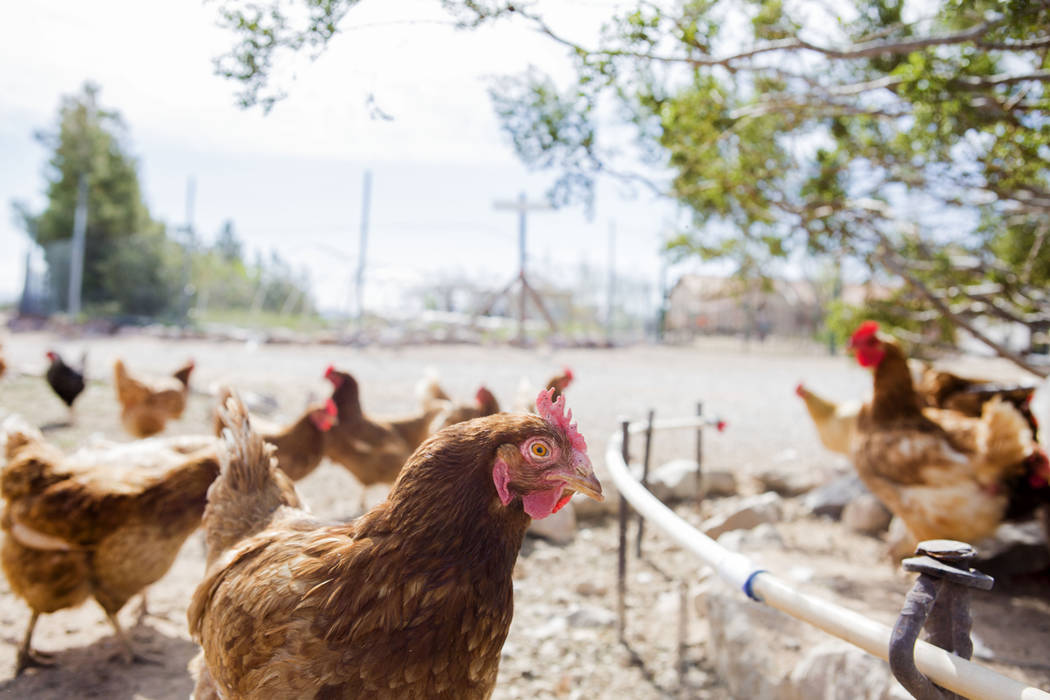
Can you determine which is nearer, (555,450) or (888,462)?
(555,450)

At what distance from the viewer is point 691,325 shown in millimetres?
21500

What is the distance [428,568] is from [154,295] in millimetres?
25476

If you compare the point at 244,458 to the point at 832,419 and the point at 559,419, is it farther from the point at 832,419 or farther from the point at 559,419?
the point at 832,419

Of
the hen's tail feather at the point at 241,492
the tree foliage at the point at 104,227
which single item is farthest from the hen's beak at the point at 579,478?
the tree foliage at the point at 104,227

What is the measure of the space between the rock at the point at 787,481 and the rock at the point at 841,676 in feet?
11.9

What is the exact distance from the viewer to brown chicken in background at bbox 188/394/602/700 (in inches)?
55.7

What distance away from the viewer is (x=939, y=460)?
11.7 ft

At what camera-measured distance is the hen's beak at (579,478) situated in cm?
141

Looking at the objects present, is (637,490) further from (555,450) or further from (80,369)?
(80,369)

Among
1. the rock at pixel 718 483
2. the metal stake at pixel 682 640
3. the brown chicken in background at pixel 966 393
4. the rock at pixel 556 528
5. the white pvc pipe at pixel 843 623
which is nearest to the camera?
the white pvc pipe at pixel 843 623

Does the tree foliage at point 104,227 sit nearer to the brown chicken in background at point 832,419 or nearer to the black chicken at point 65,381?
the black chicken at point 65,381

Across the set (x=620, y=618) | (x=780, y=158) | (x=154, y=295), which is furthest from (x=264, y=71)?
(x=154, y=295)

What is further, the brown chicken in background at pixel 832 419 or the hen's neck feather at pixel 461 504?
the brown chicken in background at pixel 832 419

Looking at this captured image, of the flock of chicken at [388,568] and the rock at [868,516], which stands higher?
the flock of chicken at [388,568]
